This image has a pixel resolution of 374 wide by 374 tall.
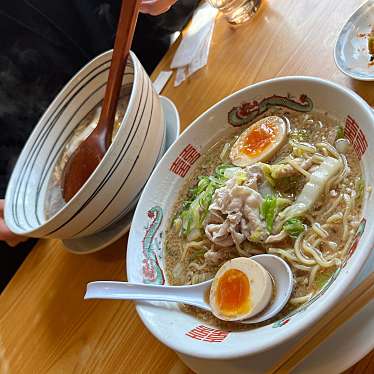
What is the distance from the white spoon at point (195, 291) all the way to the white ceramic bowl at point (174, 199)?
0.09 feet

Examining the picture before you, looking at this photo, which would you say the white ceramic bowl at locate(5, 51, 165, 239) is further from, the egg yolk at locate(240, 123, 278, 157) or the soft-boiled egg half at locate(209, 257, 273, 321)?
the soft-boiled egg half at locate(209, 257, 273, 321)

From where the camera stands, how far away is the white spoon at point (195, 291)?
37.1 inches

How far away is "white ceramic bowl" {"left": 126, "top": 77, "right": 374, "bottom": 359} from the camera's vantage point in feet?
2.72

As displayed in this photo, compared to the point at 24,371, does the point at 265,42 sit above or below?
above

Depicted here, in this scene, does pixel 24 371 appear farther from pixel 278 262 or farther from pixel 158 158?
pixel 278 262

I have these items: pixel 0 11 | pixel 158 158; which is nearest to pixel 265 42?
pixel 158 158

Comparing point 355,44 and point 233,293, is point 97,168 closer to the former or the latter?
point 233,293

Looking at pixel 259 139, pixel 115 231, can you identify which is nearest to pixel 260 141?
pixel 259 139

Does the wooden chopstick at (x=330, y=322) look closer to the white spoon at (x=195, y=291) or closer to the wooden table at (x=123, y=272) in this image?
the white spoon at (x=195, y=291)

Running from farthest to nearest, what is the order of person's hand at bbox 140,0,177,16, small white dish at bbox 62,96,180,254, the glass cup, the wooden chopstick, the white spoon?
person's hand at bbox 140,0,177,16, the glass cup, small white dish at bbox 62,96,180,254, the white spoon, the wooden chopstick

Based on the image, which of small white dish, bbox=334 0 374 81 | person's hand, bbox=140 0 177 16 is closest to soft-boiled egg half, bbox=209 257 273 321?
small white dish, bbox=334 0 374 81

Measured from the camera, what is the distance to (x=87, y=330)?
1341 millimetres

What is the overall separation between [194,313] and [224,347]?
7.0 inches

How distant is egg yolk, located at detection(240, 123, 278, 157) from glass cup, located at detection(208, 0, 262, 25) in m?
0.62
